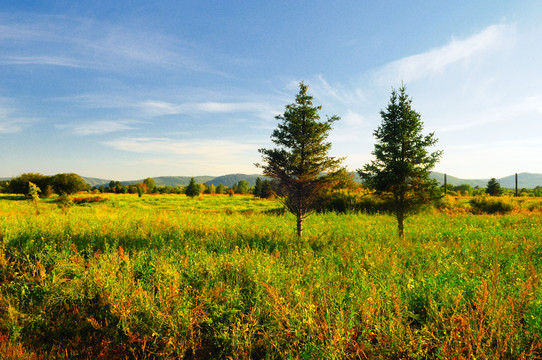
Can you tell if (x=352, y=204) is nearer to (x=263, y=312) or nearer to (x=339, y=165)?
(x=339, y=165)

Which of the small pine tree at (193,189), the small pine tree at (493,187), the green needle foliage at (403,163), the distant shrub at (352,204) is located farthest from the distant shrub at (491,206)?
the small pine tree at (193,189)

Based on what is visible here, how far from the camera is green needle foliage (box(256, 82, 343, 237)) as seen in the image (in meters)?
9.24

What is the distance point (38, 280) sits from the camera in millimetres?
5133

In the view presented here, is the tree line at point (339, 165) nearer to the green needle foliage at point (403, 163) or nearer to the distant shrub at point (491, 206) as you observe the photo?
the green needle foliage at point (403, 163)

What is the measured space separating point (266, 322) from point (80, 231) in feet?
28.4

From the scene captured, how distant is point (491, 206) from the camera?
2258cm

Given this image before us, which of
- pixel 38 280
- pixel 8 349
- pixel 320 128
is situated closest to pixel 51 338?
pixel 8 349

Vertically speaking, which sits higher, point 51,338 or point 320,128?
point 320,128

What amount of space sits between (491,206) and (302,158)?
2385 centimetres

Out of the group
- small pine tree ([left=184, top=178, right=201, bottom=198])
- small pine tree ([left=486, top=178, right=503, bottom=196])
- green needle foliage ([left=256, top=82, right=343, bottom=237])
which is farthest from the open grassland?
small pine tree ([left=486, top=178, right=503, bottom=196])

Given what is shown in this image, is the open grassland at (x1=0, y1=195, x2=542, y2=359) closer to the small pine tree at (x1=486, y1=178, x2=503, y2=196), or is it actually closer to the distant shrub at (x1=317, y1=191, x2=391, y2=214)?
the distant shrub at (x1=317, y1=191, x2=391, y2=214)

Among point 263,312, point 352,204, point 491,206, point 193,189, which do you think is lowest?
point 263,312

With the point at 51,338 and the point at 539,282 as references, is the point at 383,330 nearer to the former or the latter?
the point at 539,282

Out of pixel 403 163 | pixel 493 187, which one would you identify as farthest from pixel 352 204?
pixel 493 187
